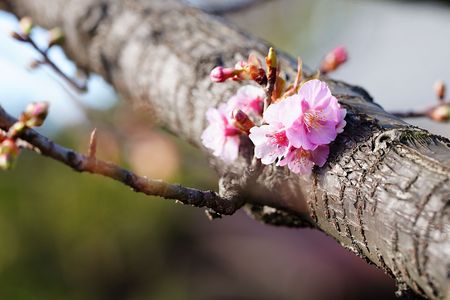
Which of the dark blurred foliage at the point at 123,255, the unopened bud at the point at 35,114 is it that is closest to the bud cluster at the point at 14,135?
the unopened bud at the point at 35,114

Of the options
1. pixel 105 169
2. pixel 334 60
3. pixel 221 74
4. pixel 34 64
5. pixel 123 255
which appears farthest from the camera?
pixel 123 255

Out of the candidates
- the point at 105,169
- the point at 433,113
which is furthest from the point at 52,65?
the point at 433,113

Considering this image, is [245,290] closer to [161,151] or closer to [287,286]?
[287,286]

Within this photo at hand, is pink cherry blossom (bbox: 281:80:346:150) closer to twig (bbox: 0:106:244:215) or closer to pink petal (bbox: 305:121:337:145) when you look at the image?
pink petal (bbox: 305:121:337:145)

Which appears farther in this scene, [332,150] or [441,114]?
[441,114]

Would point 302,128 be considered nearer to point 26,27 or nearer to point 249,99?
point 249,99

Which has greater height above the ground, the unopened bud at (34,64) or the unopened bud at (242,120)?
A: the unopened bud at (242,120)

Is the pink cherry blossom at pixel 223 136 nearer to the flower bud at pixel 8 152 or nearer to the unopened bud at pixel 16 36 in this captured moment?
the flower bud at pixel 8 152
